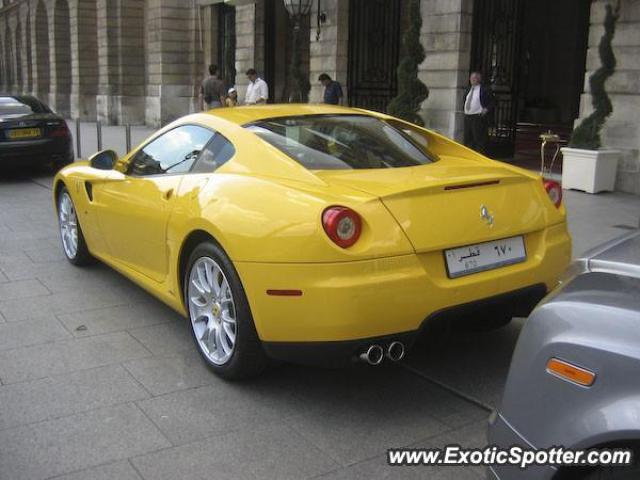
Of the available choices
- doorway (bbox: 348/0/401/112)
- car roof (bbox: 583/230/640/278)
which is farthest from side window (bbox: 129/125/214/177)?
doorway (bbox: 348/0/401/112)

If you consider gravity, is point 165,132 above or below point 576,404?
above

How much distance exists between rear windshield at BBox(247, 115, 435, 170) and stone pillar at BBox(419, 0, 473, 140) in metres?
9.98

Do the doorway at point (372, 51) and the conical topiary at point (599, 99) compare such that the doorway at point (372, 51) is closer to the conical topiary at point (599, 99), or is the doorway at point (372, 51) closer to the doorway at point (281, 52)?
the doorway at point (281, 52)

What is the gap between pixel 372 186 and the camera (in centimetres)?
354

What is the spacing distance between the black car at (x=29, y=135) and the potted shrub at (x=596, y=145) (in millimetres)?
8614

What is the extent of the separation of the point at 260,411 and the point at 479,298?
123cm

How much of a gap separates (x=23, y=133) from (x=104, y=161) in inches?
300

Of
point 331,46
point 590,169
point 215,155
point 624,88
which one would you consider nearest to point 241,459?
point 215,155

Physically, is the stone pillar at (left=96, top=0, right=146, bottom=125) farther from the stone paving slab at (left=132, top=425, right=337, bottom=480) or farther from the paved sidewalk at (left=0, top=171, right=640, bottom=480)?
the stone paving slab at (left=132, top=425, right=337, bottom=480)

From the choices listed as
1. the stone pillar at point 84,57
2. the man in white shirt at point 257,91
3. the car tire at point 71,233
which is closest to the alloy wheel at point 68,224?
the car tire at point 71,233

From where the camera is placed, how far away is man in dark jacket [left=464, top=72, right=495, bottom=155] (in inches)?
517

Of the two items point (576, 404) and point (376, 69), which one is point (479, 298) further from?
point (376, 69)

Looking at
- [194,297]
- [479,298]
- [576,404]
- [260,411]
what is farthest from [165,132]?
[576,404]

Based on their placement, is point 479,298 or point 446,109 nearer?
point 479,298
